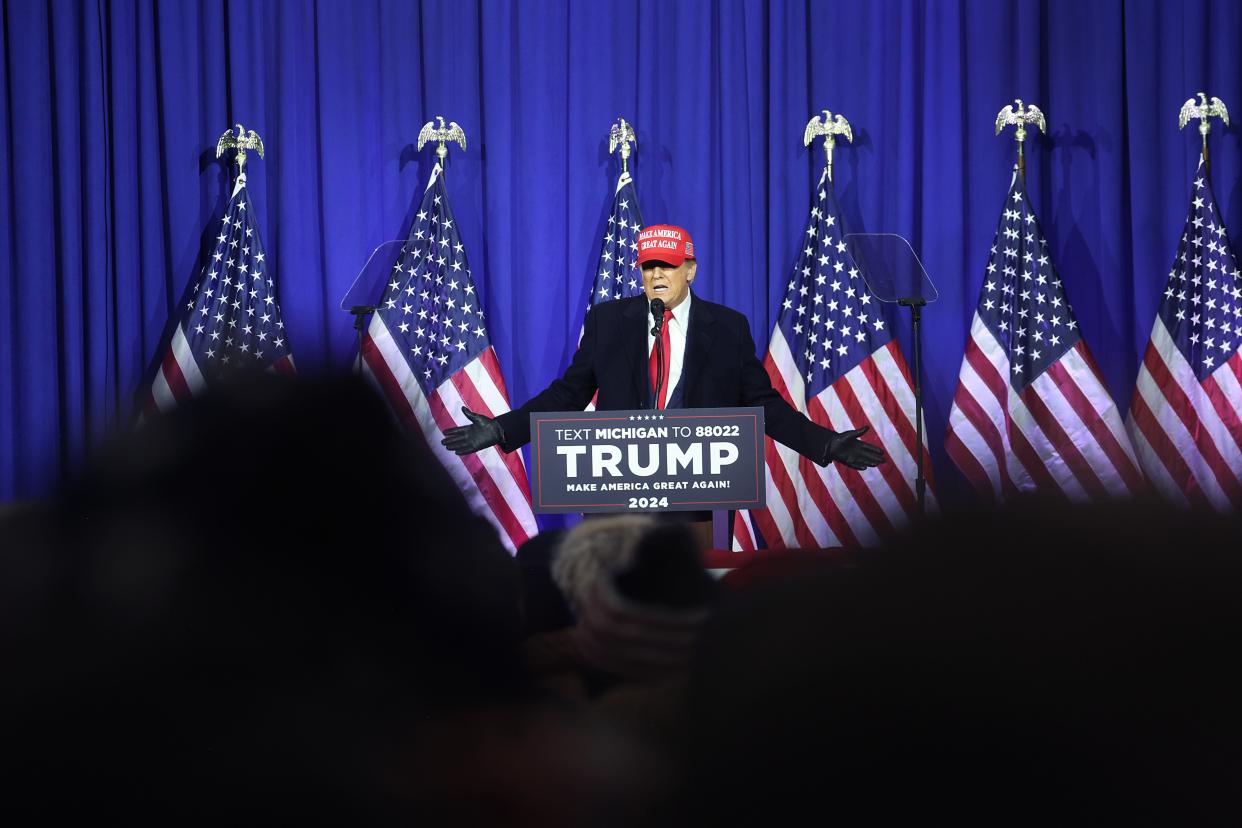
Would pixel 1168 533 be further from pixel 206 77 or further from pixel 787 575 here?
pixel 206 77

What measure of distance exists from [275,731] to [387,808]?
5cm

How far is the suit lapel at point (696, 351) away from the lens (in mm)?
3289

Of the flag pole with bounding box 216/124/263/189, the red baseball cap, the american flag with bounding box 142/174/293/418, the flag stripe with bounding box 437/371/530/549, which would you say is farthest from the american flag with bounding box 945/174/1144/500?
the flag pole with bounding box 216/124/263/189

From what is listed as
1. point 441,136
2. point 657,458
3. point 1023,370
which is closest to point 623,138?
point 441,136

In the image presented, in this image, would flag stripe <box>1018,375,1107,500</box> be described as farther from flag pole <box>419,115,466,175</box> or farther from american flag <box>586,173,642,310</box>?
flag pole <box>419,115,466,175</box>

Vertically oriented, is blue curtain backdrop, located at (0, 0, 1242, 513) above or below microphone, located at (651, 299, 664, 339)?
above

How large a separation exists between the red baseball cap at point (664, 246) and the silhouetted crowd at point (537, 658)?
10.2 feet

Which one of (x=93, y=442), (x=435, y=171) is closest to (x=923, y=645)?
(x=93, y=442)

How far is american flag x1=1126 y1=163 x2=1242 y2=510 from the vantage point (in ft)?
15.1

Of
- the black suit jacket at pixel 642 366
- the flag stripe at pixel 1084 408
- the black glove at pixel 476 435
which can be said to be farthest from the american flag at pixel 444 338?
the flag stripe at pixel 1084 408

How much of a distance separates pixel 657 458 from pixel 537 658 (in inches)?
70.9

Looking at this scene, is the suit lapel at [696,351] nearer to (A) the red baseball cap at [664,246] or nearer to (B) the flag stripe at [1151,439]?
(A) the red baseball cap at [664,246]

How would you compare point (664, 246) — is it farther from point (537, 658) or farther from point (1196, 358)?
point (537, 658)

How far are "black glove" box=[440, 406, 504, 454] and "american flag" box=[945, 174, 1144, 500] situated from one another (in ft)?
7.98
